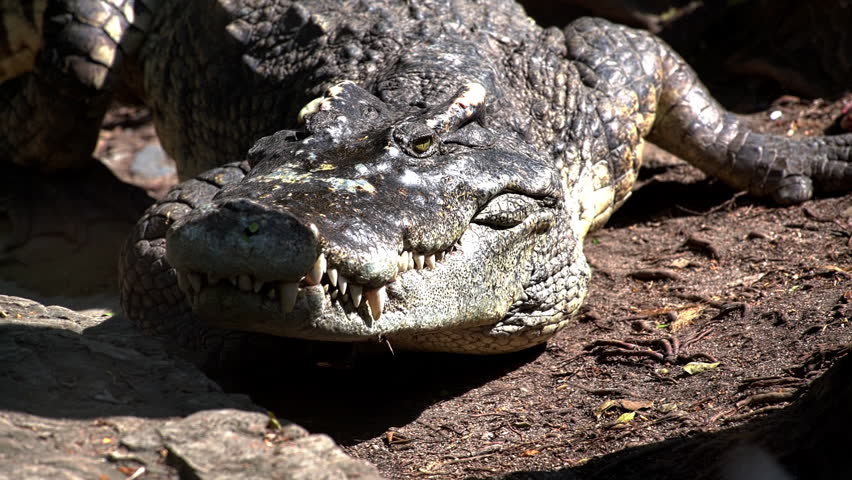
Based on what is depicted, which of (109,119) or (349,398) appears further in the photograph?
(109,119)

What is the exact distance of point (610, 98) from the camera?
4773 mm

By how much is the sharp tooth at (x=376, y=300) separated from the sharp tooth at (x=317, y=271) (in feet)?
0.75

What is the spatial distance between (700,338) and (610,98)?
1583 millimetres

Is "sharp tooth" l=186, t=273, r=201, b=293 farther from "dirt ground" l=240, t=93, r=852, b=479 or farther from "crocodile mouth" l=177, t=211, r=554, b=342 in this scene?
"dirt ground" l=240, t=93, r=852, b=479

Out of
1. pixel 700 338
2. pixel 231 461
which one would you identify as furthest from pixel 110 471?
pixel 700 338

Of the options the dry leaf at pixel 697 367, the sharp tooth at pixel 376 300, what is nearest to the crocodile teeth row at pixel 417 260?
the sharp tooth at pixel 376 300

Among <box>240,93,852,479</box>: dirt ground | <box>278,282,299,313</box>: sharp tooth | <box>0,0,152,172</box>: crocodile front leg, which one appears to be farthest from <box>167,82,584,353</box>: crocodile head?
<box>0,0,152,172</box>: crocodile front leg

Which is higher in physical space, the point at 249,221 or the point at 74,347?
the point at 249,221

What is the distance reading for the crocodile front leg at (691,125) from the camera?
192 inches

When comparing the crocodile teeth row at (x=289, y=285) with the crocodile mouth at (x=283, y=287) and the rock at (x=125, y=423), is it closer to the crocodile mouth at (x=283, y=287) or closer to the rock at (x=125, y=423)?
the crocodile mouth at (x=283, y=287)

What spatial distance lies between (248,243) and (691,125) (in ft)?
11.3

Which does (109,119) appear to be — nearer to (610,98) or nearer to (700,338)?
(610,98)

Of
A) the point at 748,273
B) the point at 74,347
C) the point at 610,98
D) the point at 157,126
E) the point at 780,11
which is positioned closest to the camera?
the point at 74,347

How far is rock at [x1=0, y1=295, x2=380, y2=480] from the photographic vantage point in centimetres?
227
